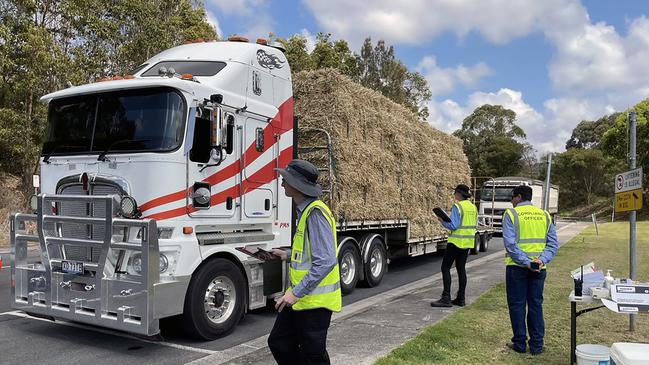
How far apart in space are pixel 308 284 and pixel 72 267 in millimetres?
3489

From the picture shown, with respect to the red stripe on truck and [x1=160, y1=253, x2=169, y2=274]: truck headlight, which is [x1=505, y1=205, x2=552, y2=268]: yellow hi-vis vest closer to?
the red stripe on truck

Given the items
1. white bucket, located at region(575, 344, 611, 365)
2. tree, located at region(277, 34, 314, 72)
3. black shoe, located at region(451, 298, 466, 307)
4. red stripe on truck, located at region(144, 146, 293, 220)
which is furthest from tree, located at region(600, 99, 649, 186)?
white bucket, located at region(575, 344, 611, 365)

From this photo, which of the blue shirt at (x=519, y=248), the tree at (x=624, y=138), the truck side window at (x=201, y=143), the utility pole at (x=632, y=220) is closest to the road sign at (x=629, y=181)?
the utility pole at (x=632, y=220)

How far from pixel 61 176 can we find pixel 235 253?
2.20 meters

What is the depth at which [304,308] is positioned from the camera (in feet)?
11.2

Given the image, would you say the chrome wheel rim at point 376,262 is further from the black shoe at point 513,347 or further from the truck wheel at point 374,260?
the black shoe at point 513,347

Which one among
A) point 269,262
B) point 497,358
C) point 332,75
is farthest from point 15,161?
point 497,358

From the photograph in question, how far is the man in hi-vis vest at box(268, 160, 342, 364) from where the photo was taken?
11.0ft

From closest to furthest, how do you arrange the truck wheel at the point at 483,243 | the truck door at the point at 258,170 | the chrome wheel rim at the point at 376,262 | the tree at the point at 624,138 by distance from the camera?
the truck door at the point at 258,170 → the chrome wheel rim at the point at 376,262 → the truck wheel at the point at 483,243 → the tree at the point at 624,138

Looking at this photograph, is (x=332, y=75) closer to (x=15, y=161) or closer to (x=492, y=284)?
(x=492, y=284)

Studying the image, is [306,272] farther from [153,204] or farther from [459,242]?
[459,242]

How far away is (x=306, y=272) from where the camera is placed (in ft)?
11.4

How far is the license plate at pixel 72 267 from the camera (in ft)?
18.1

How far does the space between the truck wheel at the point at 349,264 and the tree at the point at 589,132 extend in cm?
6601
